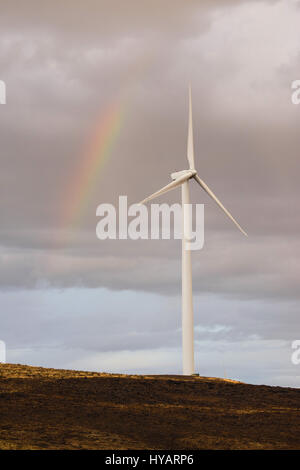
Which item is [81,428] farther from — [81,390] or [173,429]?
[81,390]

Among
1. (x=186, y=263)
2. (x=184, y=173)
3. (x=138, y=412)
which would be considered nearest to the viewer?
(x=138, y=412)

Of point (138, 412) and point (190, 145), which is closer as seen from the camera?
point (138, 412)

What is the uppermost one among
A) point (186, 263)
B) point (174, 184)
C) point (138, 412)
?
point (174, 184)

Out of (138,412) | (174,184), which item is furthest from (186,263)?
(138,412)

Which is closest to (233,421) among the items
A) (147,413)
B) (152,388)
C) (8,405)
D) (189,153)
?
(147,413)

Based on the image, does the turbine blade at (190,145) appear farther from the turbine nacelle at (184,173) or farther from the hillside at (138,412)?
the hillside at (138,412)

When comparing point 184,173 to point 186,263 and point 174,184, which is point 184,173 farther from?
point 186,263

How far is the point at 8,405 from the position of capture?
4469cm

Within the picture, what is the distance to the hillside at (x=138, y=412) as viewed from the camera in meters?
39.0

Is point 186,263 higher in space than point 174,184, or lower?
lower

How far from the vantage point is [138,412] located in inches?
1802

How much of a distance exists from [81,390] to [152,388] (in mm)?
5358
